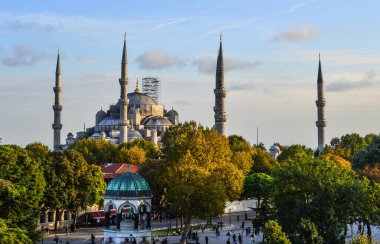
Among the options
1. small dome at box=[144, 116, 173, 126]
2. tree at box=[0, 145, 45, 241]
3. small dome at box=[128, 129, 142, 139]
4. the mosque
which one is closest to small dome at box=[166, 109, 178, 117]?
the mosque

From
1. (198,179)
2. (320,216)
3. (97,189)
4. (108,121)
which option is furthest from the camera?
(108,121)

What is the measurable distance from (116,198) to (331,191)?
11.9 m

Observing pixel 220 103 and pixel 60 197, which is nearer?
pixel 60 197

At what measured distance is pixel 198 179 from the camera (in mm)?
42688

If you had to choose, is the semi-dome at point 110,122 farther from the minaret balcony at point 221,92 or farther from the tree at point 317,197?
the tree at point 317,197

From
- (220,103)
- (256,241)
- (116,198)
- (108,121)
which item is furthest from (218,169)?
(108,121)

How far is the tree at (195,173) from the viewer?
140 feet

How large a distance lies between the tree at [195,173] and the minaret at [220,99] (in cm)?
5497

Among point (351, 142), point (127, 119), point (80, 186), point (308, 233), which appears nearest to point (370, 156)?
point (80, 186)

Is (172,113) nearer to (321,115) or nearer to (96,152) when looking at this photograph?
(321,115)

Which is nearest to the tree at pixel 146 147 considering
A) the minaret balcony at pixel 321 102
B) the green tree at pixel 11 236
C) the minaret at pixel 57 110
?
the minaret at pixel 57 110

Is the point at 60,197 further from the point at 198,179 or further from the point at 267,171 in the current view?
the point at 267,171

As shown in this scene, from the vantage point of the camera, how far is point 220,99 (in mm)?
104188

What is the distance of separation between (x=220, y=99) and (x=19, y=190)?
238 feet
